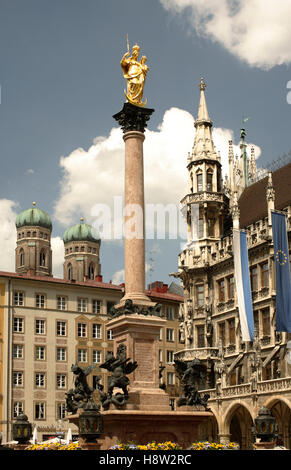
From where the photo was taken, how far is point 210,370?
5684cm

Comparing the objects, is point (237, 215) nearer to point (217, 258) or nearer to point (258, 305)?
point (217, 258)

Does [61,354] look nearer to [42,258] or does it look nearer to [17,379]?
[17,379]

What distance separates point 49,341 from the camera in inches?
2670

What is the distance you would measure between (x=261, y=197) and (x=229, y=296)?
9.43 meters

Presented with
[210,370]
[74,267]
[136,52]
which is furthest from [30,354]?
[74,267]

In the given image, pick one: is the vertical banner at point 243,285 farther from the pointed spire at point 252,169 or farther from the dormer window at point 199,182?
→ the pointed spire at point 252,169

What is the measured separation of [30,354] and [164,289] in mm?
20885

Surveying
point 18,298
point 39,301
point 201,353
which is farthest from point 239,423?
point 18,298

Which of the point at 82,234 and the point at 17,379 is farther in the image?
the point at 82,234

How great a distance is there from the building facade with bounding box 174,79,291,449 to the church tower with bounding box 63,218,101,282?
364ft

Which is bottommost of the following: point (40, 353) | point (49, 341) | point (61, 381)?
point (61, 381)

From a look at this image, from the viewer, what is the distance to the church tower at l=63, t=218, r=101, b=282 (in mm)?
176500

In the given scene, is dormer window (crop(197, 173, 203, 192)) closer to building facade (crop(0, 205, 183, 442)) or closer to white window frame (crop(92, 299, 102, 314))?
building facade (crop(0, 205, 183, 442))

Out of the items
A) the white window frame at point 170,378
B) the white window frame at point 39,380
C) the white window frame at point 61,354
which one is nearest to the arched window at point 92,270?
the white window frame at point 170,378
